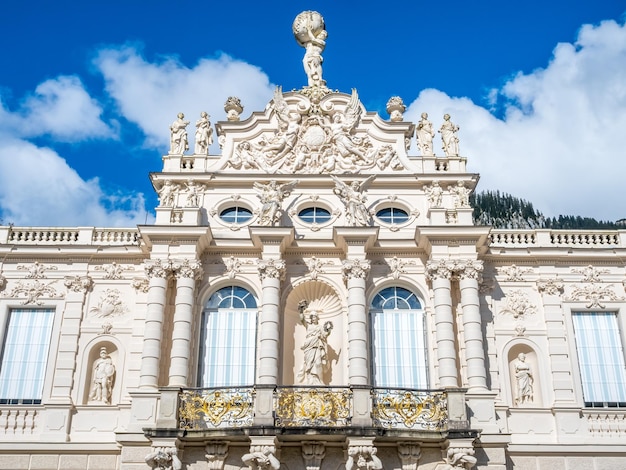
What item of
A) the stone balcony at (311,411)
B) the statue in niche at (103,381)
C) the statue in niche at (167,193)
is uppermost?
the statue in niche at (167,193)

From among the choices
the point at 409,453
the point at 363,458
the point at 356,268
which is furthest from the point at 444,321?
the point at 363,458

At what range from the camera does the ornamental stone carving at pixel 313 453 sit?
22.3 metres

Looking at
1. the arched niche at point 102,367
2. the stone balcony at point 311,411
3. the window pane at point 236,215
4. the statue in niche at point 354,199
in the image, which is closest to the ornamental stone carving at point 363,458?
the stone balcony at point 311,411

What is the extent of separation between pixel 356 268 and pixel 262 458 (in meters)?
7.28

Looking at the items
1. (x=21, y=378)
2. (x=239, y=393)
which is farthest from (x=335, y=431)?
(x=21, y=378)

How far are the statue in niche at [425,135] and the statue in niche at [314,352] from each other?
7953mm

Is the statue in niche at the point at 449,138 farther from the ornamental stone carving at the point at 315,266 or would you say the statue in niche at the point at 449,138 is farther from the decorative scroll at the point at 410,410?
the decorative scroll at the point at 410,410

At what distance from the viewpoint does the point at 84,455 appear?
23891 millimetres

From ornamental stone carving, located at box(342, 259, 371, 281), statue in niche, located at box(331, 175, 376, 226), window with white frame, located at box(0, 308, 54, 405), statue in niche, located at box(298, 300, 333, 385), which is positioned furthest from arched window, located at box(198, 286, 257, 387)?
window with white frame, located at box(0, 308, 54, 405)

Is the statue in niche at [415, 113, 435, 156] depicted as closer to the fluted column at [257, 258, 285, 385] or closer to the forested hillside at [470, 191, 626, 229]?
the fluted column at [257, 258, 285, 385]

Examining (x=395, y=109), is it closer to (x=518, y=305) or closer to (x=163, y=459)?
(x=518, y=305)

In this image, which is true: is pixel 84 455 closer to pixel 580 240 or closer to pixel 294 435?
pixel 294 435

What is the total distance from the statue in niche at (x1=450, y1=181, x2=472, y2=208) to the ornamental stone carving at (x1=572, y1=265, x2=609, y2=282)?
446 cm

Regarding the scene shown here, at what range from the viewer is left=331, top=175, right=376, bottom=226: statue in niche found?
2672cm
